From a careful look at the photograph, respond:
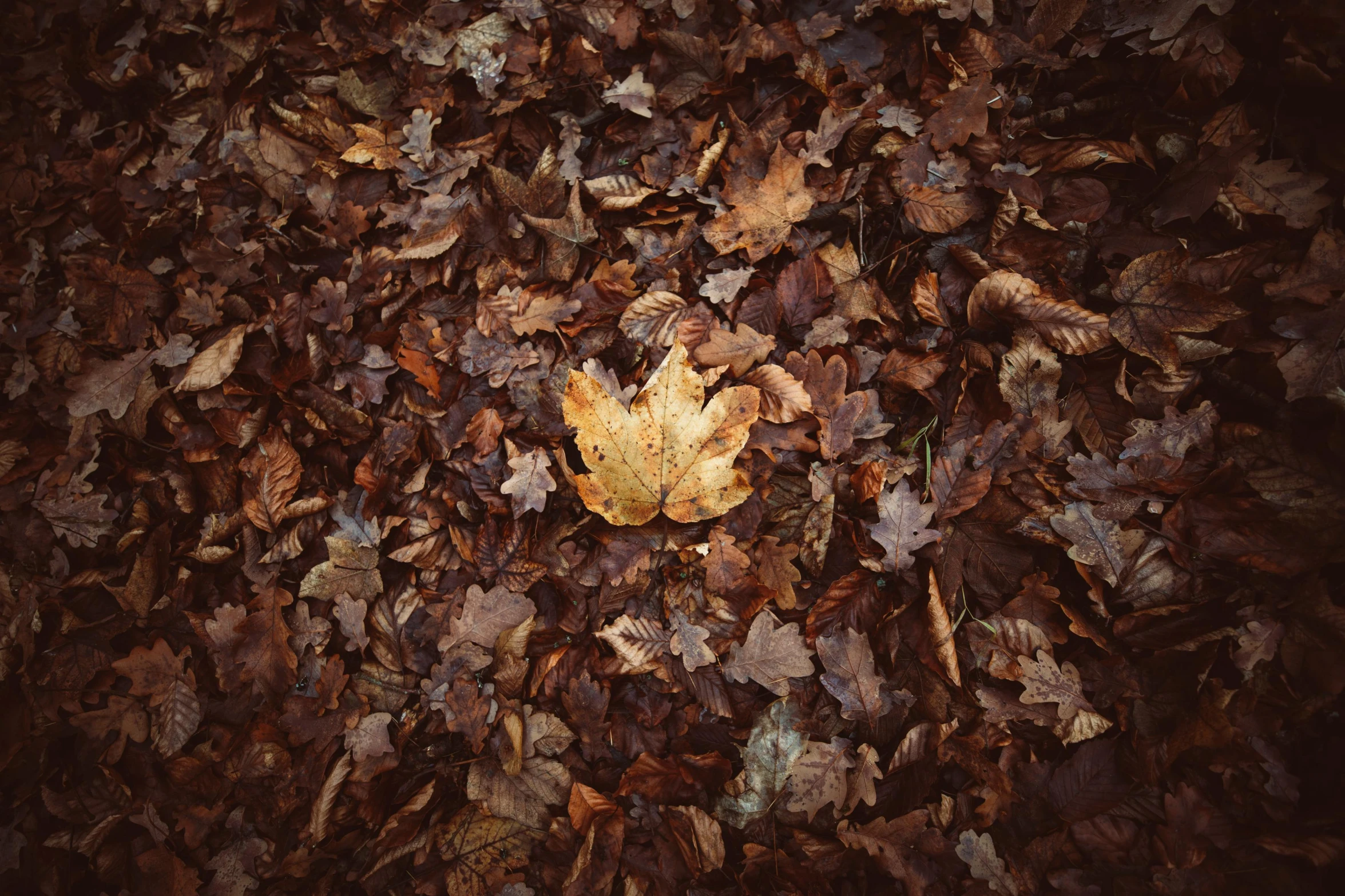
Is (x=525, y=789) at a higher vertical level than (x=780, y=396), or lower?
lower

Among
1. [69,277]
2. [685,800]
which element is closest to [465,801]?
[685,800]

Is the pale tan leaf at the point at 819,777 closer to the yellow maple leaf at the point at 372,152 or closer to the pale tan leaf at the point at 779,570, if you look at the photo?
the pale tan leaf at the point at 779,570

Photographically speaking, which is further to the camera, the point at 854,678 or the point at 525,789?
the point at 525,789

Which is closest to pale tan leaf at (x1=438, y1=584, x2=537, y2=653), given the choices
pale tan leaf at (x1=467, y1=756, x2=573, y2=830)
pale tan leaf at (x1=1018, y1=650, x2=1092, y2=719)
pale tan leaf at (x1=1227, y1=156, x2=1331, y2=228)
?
pale tan leaf at (x1=467, y1=756, x2=573, y2=830)

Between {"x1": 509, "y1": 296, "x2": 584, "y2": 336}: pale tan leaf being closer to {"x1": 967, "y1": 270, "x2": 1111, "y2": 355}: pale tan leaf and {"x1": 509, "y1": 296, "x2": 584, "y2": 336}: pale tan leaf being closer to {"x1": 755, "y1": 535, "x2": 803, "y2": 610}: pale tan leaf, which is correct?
{"x1": 755, "y1": 535, "x2": 803, "y2": 610}: pale tan leaf

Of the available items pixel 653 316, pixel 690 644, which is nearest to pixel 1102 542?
pixel 690 644

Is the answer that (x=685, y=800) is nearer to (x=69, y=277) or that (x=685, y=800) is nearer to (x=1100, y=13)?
(x=1100, y=13)

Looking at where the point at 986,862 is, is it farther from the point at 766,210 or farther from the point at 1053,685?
the point at 766,210
